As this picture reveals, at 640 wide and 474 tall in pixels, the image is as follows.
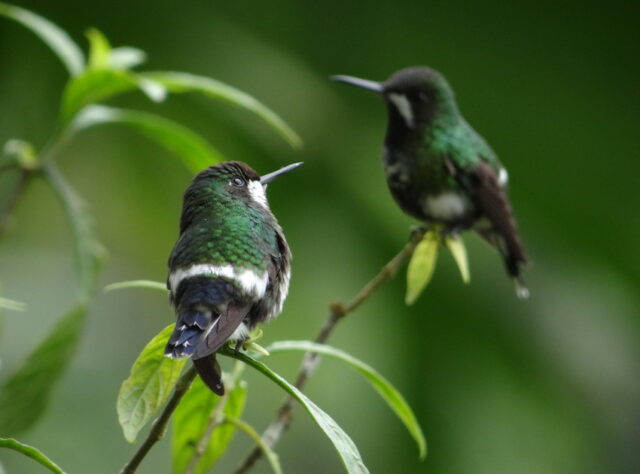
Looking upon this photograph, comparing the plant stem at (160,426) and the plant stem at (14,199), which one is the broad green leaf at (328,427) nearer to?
the plant stem at (160,426)

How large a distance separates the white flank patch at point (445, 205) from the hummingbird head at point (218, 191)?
555mm

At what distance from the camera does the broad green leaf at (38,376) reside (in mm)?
1759

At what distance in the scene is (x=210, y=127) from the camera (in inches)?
155

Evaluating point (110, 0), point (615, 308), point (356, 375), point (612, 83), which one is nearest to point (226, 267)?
point (356, 375)

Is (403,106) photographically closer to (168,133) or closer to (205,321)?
(168,133)

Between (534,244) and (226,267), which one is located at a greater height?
(534,244)

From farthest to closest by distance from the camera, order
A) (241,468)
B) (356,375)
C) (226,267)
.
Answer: (356,375) < (241,468) < (226,267)

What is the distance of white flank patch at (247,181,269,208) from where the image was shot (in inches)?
58.4

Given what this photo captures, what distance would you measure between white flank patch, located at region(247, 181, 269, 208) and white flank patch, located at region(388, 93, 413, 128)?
2.13ft

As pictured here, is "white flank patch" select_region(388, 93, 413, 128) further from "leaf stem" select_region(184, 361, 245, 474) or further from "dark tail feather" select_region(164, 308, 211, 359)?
"dark tail feather" select_region(164, 308, 211, 359)

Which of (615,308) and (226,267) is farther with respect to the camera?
(615,308)

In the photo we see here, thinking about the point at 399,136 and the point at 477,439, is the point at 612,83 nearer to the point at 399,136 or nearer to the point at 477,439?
the point at 477,439

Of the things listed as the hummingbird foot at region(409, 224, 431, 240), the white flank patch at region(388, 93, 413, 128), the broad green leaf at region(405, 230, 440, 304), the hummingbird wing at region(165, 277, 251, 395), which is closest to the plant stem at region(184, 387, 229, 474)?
the hummingbird wing at region(165, 277, 251, 395)

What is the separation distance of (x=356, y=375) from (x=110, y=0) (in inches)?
72.0
